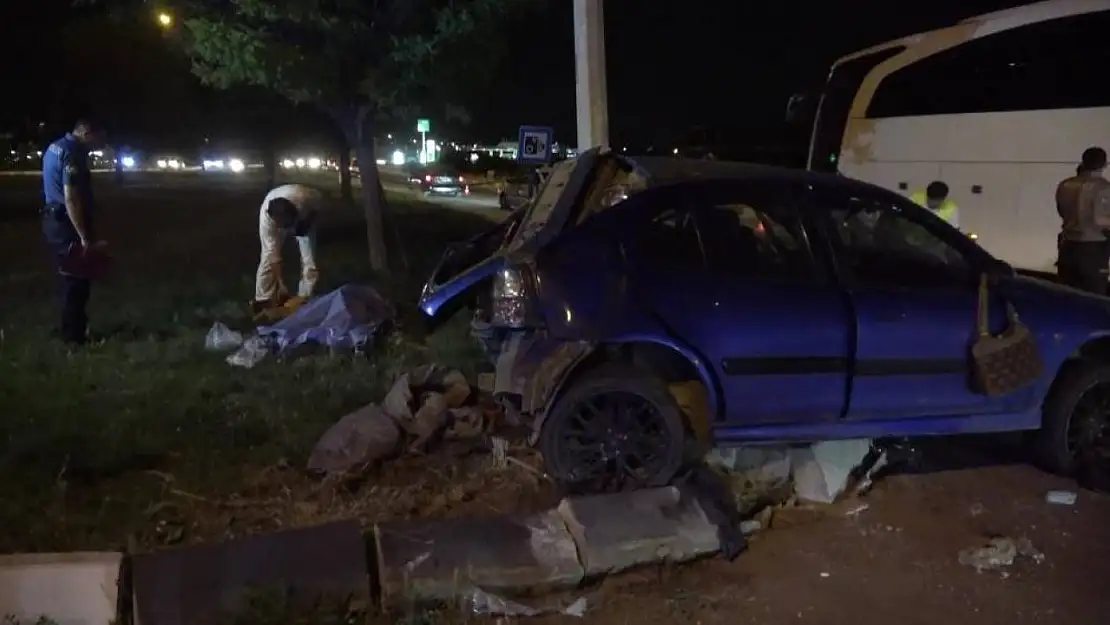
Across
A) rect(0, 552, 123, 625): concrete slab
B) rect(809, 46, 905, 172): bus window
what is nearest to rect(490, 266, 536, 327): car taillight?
rect(0, 552, 123, 625): concrete slab

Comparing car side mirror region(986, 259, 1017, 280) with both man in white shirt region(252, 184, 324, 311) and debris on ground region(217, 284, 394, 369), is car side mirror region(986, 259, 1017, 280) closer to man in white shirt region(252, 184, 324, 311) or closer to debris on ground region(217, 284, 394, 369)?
debris on ground region(217, 284, 394, 369)

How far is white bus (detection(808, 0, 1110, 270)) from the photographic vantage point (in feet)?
33.4

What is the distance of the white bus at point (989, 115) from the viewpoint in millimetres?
10195

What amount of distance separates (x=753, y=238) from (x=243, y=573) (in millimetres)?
2886

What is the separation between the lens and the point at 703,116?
36.2 meters

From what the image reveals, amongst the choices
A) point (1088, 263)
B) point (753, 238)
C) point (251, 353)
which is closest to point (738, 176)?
point (753, 238)

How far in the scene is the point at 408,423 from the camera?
5988 millimetres

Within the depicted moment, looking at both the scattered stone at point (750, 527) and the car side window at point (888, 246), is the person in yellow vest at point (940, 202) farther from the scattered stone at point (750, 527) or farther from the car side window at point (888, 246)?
the scattered stone at point (750, 527)

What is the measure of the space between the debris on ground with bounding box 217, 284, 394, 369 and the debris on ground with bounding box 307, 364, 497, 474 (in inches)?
58.6

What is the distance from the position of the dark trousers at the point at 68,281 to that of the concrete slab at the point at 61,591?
474cm

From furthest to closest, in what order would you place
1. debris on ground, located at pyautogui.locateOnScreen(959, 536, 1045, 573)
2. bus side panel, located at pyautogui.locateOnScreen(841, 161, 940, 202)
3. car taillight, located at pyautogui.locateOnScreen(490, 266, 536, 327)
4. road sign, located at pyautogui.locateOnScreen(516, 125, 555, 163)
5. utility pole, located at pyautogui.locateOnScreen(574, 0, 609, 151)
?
bus side panel, located at pyautogui.locateOnScreen(841, 161, 940, 202), road sign, located at pyautogui.locateOnScreen(516, 125, 555, 163), utility pole, located at pyautogui.locateOnScreen(574, 0, 609, 151), car taillight, located at pyautogui.locateOnScreen(490, 266, 536, 327), debris on ground, located at pyautogui.locateOnScreen(959, 536, 1045, 573)

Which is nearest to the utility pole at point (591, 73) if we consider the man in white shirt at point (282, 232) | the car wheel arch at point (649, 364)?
the man in white shirt at point (282, 232)

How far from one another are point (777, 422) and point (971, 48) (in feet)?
25.3

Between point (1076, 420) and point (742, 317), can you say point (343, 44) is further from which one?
point (1076, 420)
